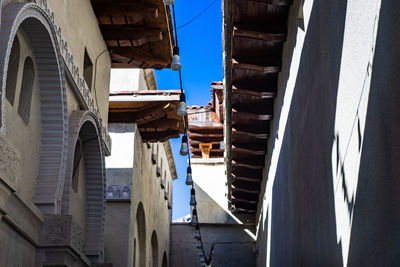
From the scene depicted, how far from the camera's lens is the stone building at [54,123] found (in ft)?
25.0

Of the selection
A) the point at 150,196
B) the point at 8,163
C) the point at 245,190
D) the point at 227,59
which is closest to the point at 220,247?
the point at 245,190

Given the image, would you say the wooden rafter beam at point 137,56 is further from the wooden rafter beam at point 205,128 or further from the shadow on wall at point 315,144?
the wooden rafter beam at point 205,128

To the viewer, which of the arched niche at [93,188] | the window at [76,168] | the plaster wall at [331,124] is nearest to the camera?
the plaster wall at [331,124]

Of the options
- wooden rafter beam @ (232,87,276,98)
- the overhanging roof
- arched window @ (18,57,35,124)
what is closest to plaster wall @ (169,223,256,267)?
the overhanging roof

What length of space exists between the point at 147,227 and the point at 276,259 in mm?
6985

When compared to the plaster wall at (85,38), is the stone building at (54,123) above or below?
below

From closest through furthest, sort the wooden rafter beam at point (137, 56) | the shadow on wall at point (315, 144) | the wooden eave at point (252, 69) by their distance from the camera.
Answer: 1. the shadow on wall at point (315, 144)
2. the wooden eave at point (252, 69)
3. the wooden rafter beam at point (137, 56)

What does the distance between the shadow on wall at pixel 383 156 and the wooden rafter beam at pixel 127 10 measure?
8073 millimetres

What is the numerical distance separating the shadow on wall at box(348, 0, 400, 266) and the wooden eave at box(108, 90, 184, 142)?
12.4 meters

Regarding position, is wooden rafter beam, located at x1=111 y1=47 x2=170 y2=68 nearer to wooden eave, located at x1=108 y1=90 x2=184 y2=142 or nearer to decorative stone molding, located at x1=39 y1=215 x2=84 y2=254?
wooden eave, located at x1=108 y1=90 x2=184 y2=142

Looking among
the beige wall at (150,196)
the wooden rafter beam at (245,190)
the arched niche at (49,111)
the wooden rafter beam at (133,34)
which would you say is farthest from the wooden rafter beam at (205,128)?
the arched niche at (49,111)

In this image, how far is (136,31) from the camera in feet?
42.5

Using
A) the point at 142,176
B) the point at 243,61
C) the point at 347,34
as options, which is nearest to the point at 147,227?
the point at 142,176

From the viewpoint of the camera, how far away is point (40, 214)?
8711 mm
